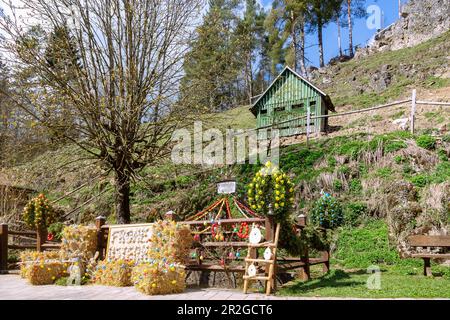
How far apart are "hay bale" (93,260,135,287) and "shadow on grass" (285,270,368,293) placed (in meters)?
2.98

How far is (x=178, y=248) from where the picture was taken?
7.29 metres

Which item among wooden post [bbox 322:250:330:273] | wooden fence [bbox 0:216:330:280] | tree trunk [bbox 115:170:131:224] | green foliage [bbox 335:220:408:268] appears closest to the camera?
wooden fence [bbox 0:216:330:280]

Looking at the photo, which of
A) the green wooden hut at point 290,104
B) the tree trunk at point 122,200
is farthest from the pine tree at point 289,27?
the tree trunk at point 122,200

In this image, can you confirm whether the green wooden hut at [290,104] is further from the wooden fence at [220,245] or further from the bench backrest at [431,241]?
the bench backrest at [431,241]

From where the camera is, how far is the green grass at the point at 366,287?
19.8 feet

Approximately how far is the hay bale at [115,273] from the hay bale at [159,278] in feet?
2.52

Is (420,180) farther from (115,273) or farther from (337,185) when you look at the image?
(115,273)

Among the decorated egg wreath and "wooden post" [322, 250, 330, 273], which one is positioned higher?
the decorated egg wreath

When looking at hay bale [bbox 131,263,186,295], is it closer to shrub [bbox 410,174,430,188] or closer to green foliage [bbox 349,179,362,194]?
green foliage [bbox 349,179,362,194]

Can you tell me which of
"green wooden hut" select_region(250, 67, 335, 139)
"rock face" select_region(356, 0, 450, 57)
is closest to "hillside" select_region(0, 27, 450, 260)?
"green wooden hut" select_region(250, 67, 335, 139)

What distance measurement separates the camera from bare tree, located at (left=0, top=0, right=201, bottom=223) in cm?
997

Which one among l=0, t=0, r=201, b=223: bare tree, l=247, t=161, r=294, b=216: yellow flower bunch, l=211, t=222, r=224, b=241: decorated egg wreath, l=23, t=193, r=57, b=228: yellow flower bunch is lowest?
l=211, t=222, r=224, b=241: decorated egg wreath

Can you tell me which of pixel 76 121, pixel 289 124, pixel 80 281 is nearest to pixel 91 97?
pixel 76 121

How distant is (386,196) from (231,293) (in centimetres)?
649
